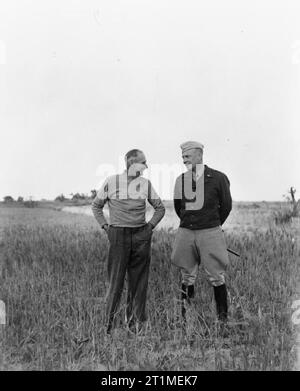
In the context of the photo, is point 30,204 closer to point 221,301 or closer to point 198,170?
point 198,170

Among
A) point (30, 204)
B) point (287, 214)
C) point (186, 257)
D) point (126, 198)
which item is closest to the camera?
point (126, 198)

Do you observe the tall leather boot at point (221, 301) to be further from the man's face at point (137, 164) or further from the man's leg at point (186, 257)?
the man's face at point (137, 164)

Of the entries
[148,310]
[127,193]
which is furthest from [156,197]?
[148,310]

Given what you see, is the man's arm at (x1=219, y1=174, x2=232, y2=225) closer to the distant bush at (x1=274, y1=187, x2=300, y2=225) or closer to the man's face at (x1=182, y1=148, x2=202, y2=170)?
the man's face at (x1=182, y1=148, x2=202, y2=170)

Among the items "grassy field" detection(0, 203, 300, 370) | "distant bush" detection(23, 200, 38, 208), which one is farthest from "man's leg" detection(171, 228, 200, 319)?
"distant bush" detection(23, 200, 38, 208)

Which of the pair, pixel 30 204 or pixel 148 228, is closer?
pixel 148 228

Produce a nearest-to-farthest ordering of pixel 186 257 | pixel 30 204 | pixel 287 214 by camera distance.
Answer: pixel 186 257
pixel 287 214
pixel 30 204

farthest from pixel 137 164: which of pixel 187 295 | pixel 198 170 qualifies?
pixel 187 295

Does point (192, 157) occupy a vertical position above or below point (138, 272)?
above

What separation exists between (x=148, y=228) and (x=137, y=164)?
537 millimetres

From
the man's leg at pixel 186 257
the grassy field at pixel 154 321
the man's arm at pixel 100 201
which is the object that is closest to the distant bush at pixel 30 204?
the grassy field at pixel 154 321

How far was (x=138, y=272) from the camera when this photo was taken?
408cm

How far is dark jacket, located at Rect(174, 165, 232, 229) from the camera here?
4070 mm

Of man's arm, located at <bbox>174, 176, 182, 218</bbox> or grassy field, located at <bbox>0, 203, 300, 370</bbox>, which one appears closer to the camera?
grassy field, located at <bbox>0, 203, 300, 370</bbox>
